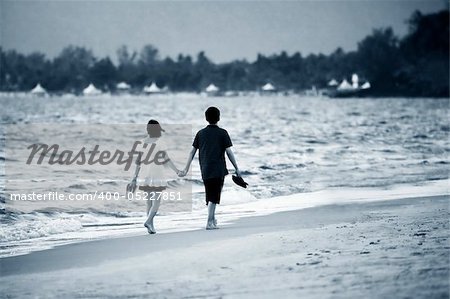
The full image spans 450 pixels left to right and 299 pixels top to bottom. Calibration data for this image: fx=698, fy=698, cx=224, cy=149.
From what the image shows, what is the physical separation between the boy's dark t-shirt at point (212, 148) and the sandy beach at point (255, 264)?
736 millimetres

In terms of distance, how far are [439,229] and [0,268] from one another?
14.8ft

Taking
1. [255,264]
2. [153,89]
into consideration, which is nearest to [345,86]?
[153,89]

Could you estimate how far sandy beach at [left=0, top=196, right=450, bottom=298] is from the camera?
209 inches

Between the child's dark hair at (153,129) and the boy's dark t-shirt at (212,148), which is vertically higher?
the child's dark hair at (153,129)

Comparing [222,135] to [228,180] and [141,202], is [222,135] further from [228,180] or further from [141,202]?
[228,180]

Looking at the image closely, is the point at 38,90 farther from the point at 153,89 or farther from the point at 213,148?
the point at 213,148

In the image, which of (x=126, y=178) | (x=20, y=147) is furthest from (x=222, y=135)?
(x=20, y=147)

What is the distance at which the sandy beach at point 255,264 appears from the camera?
5301 millimetres

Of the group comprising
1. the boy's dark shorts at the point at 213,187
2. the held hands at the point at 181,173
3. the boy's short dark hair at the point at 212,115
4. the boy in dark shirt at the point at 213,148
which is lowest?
the boy's dark shorts at the point at 213,187

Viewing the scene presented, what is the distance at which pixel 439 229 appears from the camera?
294 inches

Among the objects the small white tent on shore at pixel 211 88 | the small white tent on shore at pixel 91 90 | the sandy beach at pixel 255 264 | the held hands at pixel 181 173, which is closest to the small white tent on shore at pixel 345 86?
the small white tent on shore at pixel 211 88

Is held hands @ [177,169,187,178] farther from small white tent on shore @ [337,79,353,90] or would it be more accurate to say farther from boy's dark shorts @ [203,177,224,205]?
small white tent on shore @ [337,79,353,90]

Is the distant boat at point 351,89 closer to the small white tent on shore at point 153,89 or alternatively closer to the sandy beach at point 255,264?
the small white tent on shore at point 153,89

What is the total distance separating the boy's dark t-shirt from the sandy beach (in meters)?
0.74
